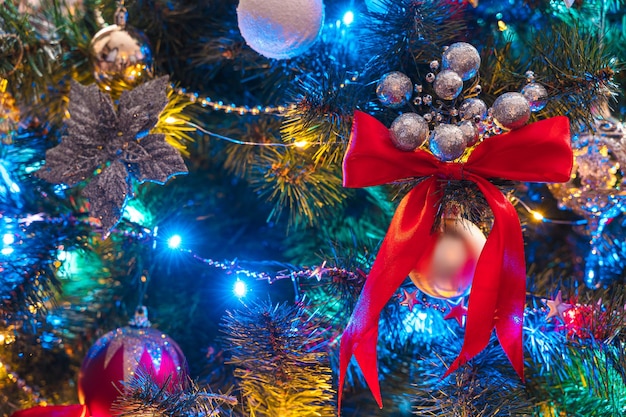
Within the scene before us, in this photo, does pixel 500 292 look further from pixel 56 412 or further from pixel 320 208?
pixel 56 412

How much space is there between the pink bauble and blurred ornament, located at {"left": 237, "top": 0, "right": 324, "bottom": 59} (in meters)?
0.34

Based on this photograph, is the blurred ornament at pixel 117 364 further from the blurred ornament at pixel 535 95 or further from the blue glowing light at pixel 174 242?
the blurred ornament at pixel 535 95

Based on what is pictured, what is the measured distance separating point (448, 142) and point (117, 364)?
1.39 feet

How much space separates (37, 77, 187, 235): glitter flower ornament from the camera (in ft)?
2.18

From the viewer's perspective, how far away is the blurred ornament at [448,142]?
506 millimetres

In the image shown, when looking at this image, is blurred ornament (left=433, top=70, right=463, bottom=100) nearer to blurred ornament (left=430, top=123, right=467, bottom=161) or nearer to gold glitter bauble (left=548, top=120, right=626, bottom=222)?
blurred ornament (left=430, top=123, right=467, bottom=161)

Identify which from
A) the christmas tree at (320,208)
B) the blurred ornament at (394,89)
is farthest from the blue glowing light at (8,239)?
the blurred ornament at (394,89)

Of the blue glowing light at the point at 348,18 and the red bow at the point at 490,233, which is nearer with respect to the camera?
the red bow at the point at 490,233

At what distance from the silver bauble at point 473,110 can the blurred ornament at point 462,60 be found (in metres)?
0.02

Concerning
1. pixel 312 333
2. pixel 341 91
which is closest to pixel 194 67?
pixel 341 91

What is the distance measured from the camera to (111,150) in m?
0.68

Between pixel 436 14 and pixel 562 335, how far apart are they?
343 mm

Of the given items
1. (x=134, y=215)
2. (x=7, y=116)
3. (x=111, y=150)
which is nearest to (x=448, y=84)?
(x=111, y=150)

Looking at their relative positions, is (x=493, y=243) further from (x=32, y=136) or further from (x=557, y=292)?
(x=32, y=136)
